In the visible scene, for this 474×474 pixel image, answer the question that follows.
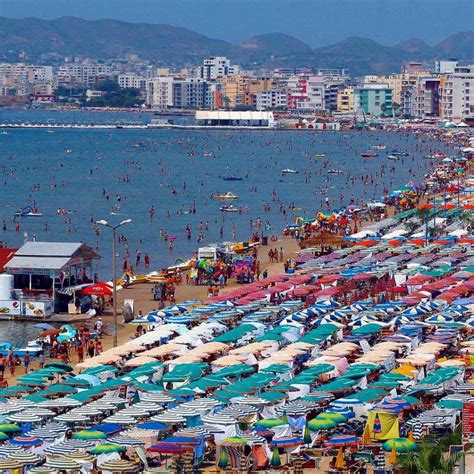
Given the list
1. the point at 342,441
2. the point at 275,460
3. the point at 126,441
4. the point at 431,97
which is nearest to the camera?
the point at 275,460

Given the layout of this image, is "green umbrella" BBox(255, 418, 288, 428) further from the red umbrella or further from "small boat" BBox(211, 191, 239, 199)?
"small boat" BBox(211, 191, 239, 199)

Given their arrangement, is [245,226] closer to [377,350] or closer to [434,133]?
[377,350]

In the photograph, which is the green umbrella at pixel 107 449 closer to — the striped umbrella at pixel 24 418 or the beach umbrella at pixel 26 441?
the beach umbrella at pixel 26 441

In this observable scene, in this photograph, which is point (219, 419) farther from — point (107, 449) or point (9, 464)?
point (9, 464)

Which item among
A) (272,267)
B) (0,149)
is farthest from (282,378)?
(0,149)

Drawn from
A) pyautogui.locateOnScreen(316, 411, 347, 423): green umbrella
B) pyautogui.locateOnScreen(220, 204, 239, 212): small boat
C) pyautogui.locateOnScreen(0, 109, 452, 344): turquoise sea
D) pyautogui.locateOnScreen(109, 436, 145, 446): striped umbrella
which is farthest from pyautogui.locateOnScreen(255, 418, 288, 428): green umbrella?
pyautogui.locateOnScreen(220, 204, 239, 212): small boat

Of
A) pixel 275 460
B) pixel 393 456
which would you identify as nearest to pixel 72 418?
pixel 275 460
